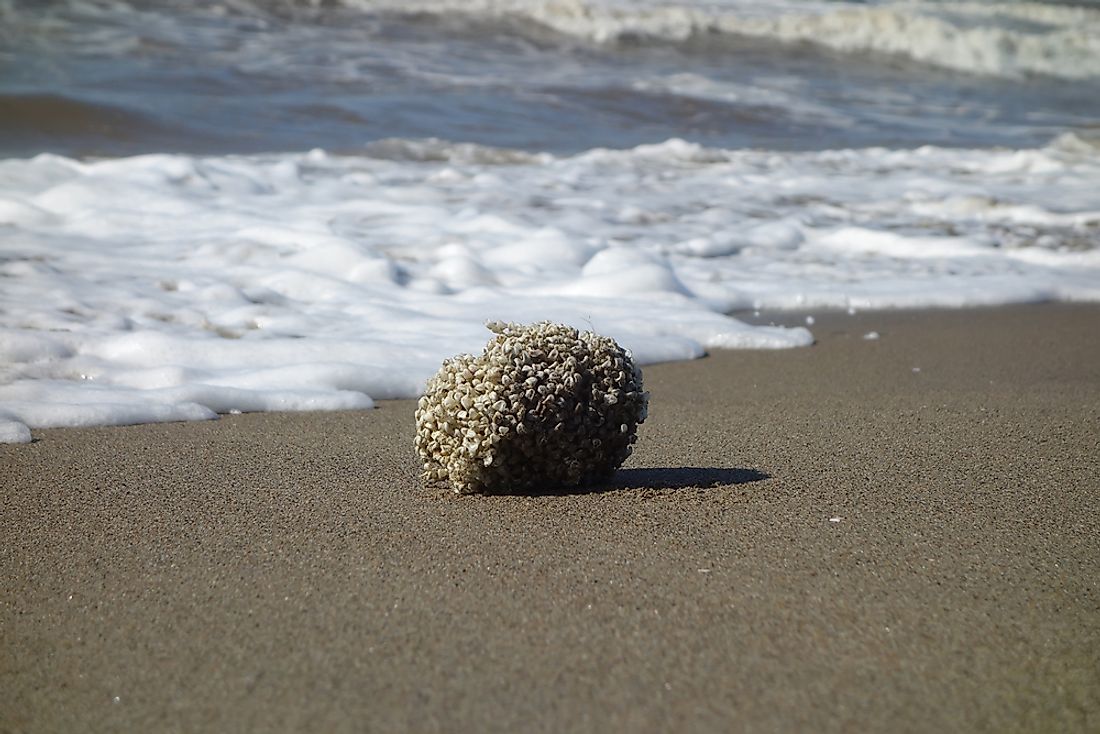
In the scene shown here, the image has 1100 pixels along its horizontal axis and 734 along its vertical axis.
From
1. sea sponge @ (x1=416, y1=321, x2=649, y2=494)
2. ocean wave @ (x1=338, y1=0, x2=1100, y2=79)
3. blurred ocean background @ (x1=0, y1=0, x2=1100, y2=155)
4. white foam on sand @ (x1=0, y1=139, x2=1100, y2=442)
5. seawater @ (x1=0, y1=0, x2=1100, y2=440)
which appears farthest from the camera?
ocean wave @ (x1=338, y1=0, x2=1100, y2=79)

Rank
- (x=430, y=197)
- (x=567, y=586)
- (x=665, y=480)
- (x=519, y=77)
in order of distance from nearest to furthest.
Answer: (x=567, y=586)
(x=665, y=480)
(x=430, y=197)
(x=519, y=77)

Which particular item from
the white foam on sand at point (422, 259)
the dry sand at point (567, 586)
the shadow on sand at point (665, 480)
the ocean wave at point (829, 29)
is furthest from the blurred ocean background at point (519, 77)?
the shadow on sand at point (665, 480)

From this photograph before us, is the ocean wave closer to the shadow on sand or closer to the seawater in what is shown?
the seawater

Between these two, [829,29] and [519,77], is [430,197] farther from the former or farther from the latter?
[829,29]

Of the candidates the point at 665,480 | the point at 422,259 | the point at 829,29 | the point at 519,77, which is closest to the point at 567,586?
the point at 665,480

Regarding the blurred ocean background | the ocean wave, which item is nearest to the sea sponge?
the blurred ocean background

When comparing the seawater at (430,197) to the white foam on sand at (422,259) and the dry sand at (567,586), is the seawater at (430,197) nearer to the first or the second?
the white foam on sand at (422,259)

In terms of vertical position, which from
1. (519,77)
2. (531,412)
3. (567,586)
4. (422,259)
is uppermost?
(519,77)
